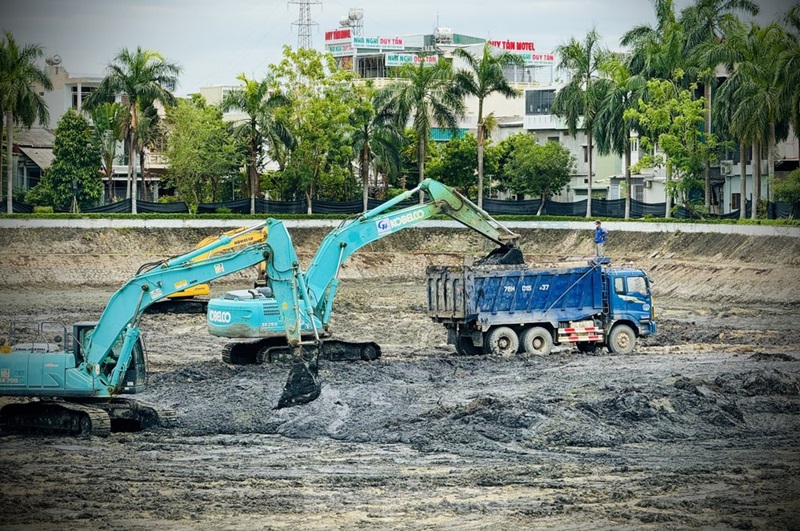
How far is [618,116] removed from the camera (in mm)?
73125

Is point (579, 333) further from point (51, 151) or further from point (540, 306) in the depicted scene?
point (51, 151)

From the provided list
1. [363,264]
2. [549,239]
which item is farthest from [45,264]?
[549,239]

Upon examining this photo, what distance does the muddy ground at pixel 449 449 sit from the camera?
71.7 feet

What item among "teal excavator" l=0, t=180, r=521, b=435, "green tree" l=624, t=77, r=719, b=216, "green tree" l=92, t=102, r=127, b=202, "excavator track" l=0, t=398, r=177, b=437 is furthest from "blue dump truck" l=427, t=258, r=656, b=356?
"green tree" l=92, t=102, r=127, b=202

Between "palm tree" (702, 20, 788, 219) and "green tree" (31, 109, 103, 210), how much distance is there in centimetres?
4006

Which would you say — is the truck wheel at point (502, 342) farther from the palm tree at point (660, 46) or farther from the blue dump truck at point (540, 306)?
the palm tree at point (660, 46)

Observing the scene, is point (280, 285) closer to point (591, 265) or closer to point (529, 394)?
point (529, 394)

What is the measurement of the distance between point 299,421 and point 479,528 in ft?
28.0

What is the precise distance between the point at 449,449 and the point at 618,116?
49.5m

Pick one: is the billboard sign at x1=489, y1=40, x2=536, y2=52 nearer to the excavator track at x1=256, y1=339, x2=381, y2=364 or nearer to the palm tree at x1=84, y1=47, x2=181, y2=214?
the palm tree at x1=84, y1=47, x2=181, y2=214

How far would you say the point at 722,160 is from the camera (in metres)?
77.3

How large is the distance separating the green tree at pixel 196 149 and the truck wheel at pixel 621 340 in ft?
146

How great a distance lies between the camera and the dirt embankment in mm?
56406

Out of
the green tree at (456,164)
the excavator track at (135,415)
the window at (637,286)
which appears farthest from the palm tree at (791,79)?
the excavator track at (135,415)
